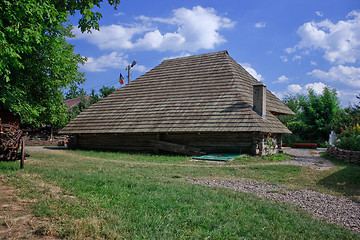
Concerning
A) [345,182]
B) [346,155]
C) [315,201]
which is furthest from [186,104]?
[315,201]

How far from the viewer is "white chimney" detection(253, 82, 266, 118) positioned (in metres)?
17.0

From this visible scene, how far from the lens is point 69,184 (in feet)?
22.0

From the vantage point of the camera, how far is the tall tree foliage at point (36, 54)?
7371 millimetres

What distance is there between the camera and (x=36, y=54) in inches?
464

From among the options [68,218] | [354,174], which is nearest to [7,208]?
[68,218]

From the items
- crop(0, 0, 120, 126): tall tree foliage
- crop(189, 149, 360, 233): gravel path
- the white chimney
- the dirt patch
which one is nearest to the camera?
the dirt patch

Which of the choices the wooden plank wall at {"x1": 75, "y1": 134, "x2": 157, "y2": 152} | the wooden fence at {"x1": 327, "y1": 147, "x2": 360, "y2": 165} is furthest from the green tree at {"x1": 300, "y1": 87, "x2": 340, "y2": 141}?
the wooden plank wall at {"x1": 75, "y1": 134, "x2": 157, "y2": 152}

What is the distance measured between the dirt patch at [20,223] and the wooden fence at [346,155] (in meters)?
13.6

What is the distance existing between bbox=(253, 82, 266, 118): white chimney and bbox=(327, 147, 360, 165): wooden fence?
449 cm

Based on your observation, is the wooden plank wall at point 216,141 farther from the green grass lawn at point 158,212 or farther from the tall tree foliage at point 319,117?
the tall tree foliage at point 319,117

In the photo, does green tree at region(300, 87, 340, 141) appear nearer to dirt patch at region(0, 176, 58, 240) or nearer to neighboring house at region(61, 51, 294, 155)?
neighboring house at region(61, 51, 294, 155)

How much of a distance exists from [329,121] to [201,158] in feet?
79.4

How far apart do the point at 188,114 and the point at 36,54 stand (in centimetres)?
949

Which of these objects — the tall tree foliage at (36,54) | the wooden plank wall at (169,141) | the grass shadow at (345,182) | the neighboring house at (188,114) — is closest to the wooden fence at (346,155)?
the neighboring house at (188,114)
